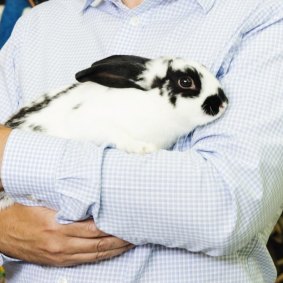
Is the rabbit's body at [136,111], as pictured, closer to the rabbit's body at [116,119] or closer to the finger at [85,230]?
the rabbit's body at [116,119]

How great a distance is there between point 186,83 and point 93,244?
0.36 metres

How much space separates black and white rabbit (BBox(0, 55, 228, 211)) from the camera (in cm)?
102

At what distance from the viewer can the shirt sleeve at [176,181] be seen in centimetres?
90

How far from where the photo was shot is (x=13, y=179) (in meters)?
0.96

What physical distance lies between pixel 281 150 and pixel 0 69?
2.71ft

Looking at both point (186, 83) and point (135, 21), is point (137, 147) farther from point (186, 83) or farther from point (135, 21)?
point (135, 21)

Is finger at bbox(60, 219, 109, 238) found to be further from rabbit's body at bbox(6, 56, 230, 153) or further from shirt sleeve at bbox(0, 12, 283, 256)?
rabbit's body at bbox(6, 56, 230, 153)

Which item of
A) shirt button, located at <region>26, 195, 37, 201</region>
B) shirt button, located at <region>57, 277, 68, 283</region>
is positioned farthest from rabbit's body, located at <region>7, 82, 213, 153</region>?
shirt button, located at <region>57, 277, 68, 283</region>

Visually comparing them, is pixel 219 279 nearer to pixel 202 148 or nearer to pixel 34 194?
pixel 202 148

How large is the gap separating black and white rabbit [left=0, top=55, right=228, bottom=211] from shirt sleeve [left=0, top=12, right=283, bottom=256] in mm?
72

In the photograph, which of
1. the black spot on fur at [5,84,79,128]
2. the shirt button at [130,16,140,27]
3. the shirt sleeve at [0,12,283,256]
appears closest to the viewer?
the shirt sleeve at [0,12,283,256]

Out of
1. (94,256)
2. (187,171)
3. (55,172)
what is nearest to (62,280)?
(94,256)

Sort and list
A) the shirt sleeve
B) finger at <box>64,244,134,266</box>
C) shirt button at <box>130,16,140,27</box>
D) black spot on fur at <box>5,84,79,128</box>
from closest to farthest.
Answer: the shirt sleeve < finger at <box>64,244,134,266</box> < black spot on fur at <box>5,84,79,128</box> < shirt button at <box>130,16,140,27</box>

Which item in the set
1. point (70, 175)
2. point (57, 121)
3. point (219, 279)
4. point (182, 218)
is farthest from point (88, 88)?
point (219, 279)
